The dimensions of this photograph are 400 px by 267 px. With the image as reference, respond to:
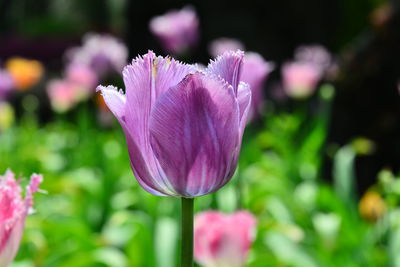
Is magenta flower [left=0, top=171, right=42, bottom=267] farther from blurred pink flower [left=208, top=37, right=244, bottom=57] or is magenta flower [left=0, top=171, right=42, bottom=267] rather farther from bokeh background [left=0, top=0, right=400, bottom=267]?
blurred pink flower [left=208, top=37, right=244, bottom=57]

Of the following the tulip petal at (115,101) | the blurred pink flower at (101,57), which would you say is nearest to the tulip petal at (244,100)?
the tulip petal at (115,101)

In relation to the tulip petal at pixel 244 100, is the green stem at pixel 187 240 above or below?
below

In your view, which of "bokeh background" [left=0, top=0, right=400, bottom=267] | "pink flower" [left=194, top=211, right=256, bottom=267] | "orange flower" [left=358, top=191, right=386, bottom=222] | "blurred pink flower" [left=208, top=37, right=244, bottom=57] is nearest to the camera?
"pink flower" [left=194, top=211, right=256, bottom=267]

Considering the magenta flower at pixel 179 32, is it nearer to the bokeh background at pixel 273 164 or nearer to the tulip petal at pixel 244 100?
the bokeh background at pixel 273 164

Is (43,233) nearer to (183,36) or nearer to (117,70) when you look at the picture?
(183,36)

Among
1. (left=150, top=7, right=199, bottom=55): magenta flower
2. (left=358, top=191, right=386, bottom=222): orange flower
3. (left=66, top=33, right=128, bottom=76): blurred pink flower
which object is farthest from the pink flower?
(left=66, top=33, right=128, bottom=76): blurred pink flower

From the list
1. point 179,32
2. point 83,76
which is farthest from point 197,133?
point 83,76
